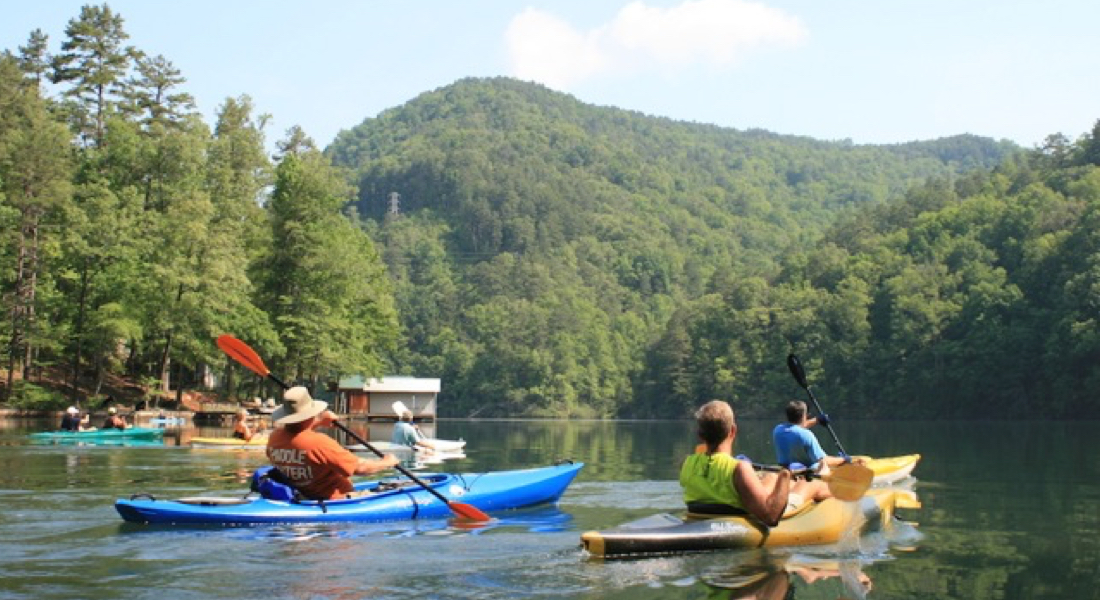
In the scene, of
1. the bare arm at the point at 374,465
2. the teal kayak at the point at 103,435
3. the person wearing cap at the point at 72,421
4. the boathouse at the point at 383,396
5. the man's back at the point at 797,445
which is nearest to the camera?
the bare arm at the point at 374,465

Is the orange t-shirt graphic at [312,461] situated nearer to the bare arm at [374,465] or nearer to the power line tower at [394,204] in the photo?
the bare arm at [374,465]

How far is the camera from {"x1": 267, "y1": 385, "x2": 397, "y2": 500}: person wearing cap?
13594 millimetres

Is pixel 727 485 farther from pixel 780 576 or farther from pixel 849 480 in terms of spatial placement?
pixel 849 480

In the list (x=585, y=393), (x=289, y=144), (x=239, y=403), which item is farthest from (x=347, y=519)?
(x=585, y=393)

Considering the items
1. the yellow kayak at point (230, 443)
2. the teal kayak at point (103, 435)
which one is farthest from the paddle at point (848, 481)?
the teal kayak at point (103, 435)

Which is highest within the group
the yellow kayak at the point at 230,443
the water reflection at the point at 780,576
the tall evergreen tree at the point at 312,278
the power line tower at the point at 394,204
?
the power line tower at the point at 394,204

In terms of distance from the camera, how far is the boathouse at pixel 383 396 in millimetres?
66500

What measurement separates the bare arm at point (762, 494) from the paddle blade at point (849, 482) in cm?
164

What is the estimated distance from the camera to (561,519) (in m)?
16.3

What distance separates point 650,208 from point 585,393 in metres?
75.7

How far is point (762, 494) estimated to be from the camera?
11.8 meters

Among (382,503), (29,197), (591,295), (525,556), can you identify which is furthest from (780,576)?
(591,295)

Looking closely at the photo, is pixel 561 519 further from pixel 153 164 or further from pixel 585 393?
pixel 585 393

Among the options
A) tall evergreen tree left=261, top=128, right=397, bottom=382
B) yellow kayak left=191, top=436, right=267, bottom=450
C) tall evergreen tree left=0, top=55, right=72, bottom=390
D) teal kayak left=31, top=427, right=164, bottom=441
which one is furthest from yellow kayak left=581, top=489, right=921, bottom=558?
tall evergreen tree left=261, top=128, right=397, bottom=382
